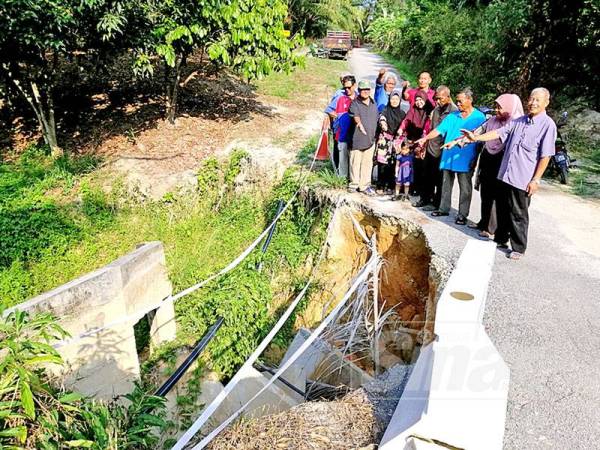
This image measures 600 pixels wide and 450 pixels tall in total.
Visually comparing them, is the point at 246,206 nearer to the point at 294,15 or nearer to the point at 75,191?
the point at 75,191

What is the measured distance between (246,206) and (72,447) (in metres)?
6.34

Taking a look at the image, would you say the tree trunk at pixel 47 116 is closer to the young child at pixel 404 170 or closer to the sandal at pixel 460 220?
the young child at pixel 404 170

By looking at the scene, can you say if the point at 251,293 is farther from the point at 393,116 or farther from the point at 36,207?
the point at 36,207

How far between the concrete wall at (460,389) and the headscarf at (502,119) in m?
2.71

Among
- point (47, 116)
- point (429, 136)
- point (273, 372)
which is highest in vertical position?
point (429, 136)

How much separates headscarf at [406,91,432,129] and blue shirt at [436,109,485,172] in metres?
0.51

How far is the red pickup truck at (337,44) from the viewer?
22.8m

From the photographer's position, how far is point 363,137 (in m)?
6.09

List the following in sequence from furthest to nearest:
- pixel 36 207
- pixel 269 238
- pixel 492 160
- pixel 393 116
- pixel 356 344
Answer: pixel 36 207, pixel 269 238, pixel 393 116, pixel 356 344, pixel 492 160

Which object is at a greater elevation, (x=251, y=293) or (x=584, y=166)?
(x=584, y=166)

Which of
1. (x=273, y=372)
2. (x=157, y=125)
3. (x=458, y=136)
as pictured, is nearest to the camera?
(x=458, y=136)

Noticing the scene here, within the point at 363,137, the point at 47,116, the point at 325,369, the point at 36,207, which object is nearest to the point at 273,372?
the point at 325,369

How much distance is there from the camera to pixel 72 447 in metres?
2.16

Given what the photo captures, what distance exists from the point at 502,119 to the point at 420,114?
1.35 meters
